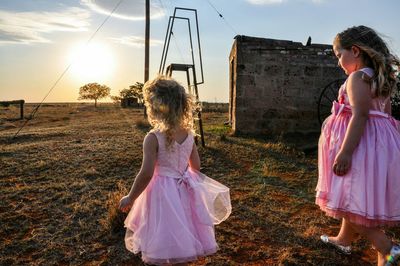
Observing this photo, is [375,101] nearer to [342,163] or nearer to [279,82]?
[342,163]

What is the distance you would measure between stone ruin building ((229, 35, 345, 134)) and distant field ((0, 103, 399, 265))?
195cm

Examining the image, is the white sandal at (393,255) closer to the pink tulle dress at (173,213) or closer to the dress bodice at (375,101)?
the dress bodice at (375,101)

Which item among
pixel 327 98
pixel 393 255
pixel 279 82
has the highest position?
pixel 279 82

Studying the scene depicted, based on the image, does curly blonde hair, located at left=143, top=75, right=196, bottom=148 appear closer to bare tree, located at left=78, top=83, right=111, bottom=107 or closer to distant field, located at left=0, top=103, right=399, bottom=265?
distant field, located at left=0, top=103, right=399, bottom=265

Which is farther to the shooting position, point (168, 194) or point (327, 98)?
point (327, 98)

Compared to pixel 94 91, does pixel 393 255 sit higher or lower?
lower

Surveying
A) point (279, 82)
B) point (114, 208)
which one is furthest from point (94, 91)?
point (114, 208)

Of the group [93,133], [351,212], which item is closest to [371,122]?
[351,212]

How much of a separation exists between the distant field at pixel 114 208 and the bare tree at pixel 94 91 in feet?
137

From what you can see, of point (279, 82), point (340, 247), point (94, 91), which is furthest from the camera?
point (94, 91)

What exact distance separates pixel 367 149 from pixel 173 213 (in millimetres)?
1289

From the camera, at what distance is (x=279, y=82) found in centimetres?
980

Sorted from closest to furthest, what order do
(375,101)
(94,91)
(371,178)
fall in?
(371,178) < (375,101) < (94,91)

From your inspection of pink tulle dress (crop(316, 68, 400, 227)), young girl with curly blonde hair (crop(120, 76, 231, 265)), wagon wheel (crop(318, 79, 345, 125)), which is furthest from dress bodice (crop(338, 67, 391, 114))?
wagon wheel (crop(318, 79, 345, 125))
